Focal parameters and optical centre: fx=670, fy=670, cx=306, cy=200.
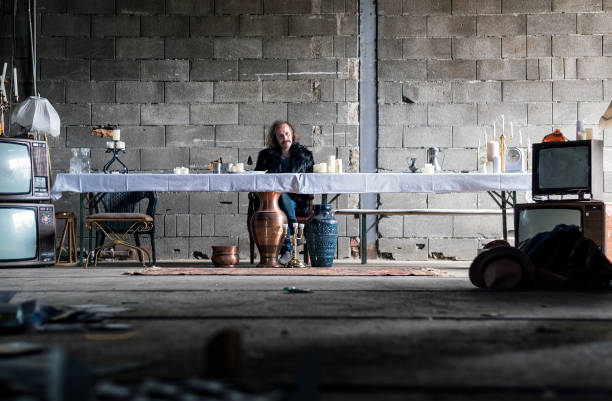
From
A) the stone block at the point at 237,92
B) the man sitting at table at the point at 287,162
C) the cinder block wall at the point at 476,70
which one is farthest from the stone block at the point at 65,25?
the cinder block wall at the point at 476,70

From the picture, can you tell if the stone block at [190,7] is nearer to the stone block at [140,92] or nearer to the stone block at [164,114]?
the stone block at [140,92]

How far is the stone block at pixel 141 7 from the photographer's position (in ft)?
20.7

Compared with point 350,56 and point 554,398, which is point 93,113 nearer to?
point 350,56

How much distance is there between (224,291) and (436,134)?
12.4ft

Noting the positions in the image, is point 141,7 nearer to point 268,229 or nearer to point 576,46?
point 268,229

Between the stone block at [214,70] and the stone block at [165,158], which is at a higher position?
the stone block at [214,70]

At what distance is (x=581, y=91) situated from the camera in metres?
6.21

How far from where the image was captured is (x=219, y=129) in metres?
6.25

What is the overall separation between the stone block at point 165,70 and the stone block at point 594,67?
3.68 meters

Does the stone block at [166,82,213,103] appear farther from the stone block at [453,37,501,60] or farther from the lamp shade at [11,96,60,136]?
the stone block at [453,37,501,60]

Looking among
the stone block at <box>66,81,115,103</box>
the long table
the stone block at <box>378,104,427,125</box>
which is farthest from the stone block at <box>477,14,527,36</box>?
the stone block at <box>66,81,115,103</box>

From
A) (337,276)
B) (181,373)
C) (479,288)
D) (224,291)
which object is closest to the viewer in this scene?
(181,373)

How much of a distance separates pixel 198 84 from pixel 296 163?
1.56 meters

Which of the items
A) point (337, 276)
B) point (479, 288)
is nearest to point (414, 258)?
point (337, 276)
